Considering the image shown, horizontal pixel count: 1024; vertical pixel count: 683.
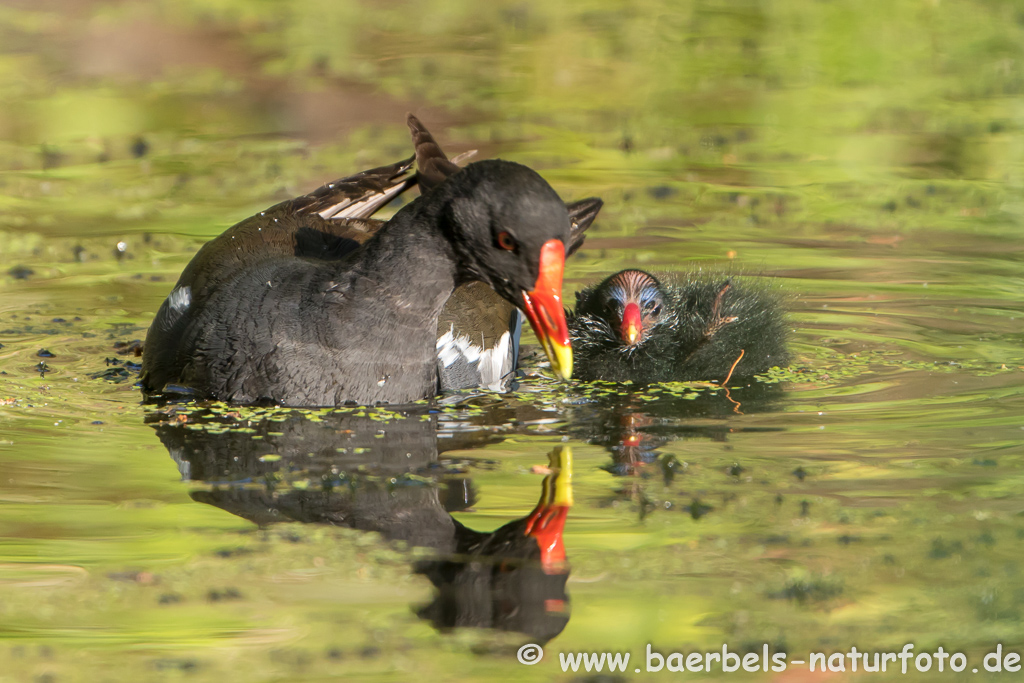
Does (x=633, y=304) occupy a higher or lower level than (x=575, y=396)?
higher

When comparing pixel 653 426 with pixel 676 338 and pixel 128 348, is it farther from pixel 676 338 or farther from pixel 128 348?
pixel 128 348

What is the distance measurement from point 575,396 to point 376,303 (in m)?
1.04

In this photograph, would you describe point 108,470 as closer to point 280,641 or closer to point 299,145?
point 280,641

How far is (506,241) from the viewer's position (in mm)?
4914

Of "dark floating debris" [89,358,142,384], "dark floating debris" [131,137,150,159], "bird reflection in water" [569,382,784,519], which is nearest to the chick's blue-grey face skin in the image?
"bird reflection in water" [569,382,784,519]

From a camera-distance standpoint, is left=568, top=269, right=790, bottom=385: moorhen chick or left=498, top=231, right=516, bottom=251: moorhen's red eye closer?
left=498, top=231, right=516, bottom=251: moorhen's red eye

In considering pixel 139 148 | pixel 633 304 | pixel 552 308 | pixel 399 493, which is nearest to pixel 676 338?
pixel 633 304

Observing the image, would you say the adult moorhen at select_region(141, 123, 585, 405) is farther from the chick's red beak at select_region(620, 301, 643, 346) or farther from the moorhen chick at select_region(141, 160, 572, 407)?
the chick's red beak at select_region(620, 301, 643, 346)

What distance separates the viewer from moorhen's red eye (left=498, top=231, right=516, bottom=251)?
4884 millimetres

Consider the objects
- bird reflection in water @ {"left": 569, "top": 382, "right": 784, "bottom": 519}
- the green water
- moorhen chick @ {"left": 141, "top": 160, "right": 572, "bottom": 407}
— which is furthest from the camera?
moorhen chick @ {"left": 141, "top": 160, "right": 572, "bottom": 407}

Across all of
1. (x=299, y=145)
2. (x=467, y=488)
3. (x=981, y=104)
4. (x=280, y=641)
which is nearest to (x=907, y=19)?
(x=981, y=104)

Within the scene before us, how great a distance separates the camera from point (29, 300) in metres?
7.05

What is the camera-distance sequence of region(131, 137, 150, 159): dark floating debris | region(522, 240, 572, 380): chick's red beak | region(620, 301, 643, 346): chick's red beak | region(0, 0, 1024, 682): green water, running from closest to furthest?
region(0, 0, 1024, 682): green water
region(522, 240, 572, 380): chick's red beak
region(620, 301, 643, 346): chick's red beak
region(131, 137, 150, 159): dark floating debris

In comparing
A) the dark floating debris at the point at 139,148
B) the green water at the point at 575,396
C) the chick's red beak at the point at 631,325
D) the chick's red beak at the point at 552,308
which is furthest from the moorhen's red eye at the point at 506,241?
the dark floating debris at the point at 139,148
